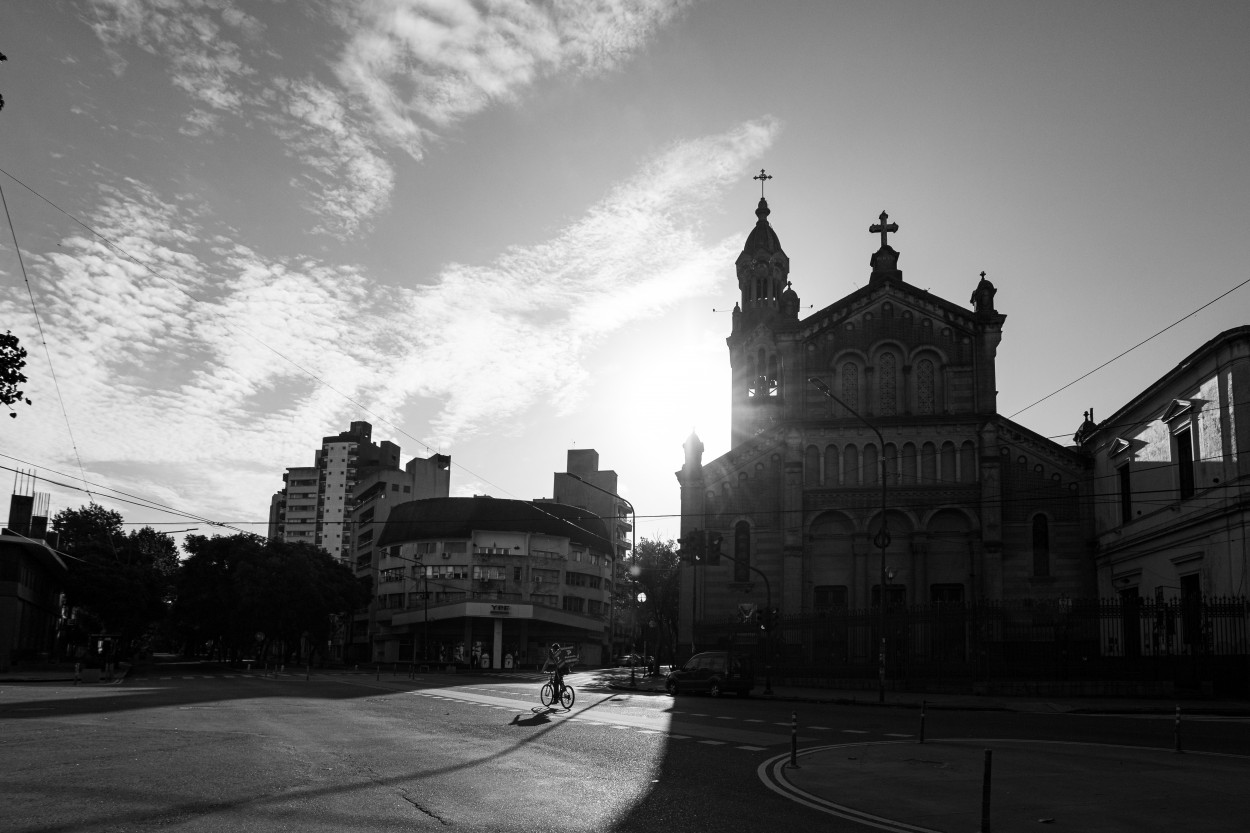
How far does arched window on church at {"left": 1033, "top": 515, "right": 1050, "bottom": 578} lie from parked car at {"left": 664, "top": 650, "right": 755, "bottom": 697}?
58.9ft

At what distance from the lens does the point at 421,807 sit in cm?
1083

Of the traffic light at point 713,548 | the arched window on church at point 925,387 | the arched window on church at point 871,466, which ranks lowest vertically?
the traffic light at point 713,548

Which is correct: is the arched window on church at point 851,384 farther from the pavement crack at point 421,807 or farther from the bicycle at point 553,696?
the pavement crack at point 421,807

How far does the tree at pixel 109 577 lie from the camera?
73688 millimetres

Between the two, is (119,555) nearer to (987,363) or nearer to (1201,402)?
(987,363)

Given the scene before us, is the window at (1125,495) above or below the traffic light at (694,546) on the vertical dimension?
above

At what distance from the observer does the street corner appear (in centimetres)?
1081

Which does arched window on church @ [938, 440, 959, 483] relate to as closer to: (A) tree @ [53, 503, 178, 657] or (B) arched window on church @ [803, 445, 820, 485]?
(B) arched window on church @ [803, 445, 820, 485]

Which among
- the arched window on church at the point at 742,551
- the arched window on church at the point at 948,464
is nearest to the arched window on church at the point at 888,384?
the arched window on church at the point at 948,464

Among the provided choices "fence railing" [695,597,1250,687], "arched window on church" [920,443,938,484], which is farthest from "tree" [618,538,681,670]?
"fence railing" [695,597,1250,687]

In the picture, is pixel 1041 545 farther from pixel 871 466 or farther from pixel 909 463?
pixel 871 466

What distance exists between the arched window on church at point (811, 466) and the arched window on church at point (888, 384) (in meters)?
3.82

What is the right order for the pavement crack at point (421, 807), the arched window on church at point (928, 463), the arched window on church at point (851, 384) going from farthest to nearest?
the arched window on church at point (851, 384) → the arched window on church at point (928, 463) → the pavement crack at point (421, 807)

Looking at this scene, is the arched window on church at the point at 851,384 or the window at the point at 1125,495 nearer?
the window at the point at 1125,495
